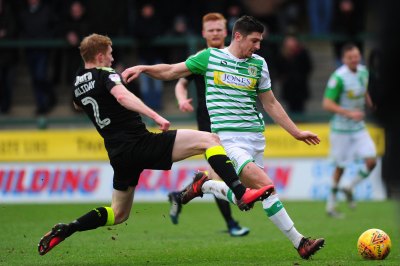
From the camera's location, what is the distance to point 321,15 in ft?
60.2

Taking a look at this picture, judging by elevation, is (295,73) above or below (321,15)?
below

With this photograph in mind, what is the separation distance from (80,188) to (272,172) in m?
3.90

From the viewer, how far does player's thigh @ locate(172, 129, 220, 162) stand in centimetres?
696

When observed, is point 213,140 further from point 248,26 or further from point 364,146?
point 364,146

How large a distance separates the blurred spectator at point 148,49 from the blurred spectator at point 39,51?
198 centimetres

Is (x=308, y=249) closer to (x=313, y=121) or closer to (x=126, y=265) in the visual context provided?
(x=126, y=265)

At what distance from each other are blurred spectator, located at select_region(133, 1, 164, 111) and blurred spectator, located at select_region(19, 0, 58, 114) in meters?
1.98

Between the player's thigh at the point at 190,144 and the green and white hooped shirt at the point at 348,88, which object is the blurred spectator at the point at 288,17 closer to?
the green and white hooped shirt at the point at 348,88

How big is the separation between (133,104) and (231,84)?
1.30 meters

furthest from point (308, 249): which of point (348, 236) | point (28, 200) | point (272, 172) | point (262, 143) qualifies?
point (28, 200)

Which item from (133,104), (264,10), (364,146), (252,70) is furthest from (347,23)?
(133,104)

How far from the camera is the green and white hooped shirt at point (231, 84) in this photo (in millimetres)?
7531

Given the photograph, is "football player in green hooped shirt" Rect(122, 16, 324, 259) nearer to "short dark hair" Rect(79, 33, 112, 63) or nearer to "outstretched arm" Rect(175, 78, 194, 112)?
"short dark hair" Rect(79, 33, 112, 63)

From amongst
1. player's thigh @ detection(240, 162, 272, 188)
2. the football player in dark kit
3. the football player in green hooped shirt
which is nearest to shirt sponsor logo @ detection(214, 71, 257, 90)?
the football player in green hooped shirt
